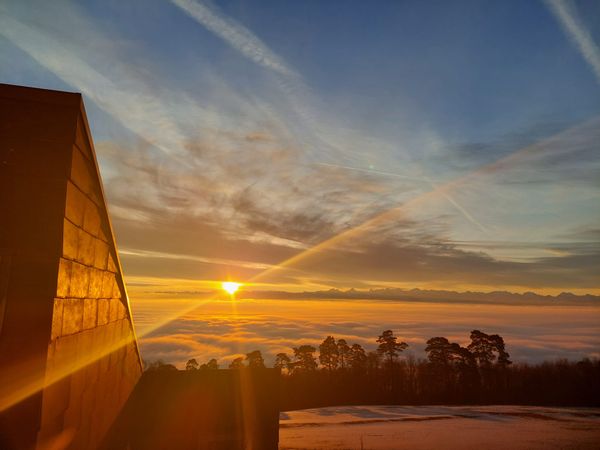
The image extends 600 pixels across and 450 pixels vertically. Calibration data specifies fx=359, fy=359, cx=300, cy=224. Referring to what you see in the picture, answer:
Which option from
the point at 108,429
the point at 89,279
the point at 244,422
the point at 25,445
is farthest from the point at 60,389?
the point at 244,422

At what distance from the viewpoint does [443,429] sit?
3569cm

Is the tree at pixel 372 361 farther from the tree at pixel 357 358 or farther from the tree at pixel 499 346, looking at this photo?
the tree at pixel 499 346

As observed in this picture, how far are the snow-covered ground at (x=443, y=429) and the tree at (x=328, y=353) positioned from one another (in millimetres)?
15944

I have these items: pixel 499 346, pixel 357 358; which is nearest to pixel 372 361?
pixel 357 358

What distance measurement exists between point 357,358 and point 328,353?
17.9 feet

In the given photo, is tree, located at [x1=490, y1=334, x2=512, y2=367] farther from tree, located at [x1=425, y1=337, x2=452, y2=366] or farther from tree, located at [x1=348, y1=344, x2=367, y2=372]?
tree, located at [x1=348, y1=344, x2=367, y2=372]

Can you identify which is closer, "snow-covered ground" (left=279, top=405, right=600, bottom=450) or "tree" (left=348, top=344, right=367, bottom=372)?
"snow-covered ground" (left=279, top=405, right=600, bottom=450)

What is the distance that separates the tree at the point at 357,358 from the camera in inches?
2606

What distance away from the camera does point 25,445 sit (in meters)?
2.27

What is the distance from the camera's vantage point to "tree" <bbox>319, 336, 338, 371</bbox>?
215ft

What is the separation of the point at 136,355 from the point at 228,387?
282 cm

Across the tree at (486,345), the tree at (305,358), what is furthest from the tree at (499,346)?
the tree at (305,358)

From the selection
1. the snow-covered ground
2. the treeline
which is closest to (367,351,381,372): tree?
the treeline

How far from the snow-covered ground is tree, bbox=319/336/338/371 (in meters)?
15.9
